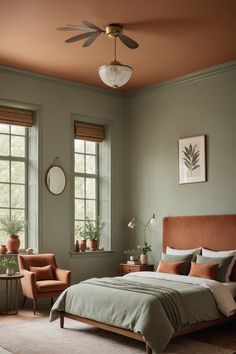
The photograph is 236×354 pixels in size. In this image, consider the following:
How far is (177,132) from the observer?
753cm

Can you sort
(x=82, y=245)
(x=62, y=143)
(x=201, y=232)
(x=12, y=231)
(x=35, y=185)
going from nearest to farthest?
(x=201, y=232), (x=12, y=231), (x=35, y=185), (x=62, y=143), (x=82, y=245)

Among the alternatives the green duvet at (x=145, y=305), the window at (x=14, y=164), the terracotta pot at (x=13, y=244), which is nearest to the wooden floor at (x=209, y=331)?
the green duvet at (x=145, y=305)

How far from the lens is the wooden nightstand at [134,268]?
744cm

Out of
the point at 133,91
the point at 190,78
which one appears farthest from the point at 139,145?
the point at 190,78

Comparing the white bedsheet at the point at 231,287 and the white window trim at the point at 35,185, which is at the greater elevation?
the white window trim at the point at 35,185

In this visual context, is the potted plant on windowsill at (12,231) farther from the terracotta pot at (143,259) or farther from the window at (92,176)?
the terracotta pot at (143,259)

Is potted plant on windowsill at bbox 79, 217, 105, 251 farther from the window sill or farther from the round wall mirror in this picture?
the round wall mirror

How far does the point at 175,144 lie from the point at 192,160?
459mm

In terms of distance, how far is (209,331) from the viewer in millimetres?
5645

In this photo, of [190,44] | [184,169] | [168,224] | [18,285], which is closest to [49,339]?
[18,285]

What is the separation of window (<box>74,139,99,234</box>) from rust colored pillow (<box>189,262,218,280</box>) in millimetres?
2497

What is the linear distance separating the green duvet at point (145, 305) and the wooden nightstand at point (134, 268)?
5.23 feet

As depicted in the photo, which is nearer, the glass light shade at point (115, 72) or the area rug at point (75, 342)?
the area rug at point (75, 342)

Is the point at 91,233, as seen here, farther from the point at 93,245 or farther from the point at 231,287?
the point at 231,287
